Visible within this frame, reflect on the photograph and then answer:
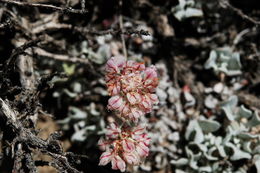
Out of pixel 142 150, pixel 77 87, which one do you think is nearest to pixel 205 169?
pixel 142 150

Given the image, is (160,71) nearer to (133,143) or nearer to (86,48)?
(86,48)

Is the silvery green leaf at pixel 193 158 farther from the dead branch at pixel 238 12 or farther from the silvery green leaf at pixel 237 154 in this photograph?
the dead branch at pixel 238 12

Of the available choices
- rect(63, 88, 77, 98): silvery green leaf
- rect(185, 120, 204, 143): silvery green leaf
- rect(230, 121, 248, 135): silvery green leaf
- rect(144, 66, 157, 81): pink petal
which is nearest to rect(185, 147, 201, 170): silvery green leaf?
rect(185, 120, 204, 143): silvery green leaf

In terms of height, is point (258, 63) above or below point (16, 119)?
above

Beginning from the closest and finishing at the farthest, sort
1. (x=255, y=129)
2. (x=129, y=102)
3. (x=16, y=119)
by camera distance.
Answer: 1. (x=16, y=119)
2. (x=129, y=102)
3. (x=255, y=129)

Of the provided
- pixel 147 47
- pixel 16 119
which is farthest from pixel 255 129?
pixel 16 119


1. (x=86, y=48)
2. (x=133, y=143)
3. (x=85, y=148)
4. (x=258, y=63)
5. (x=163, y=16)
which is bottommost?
(x=85, y=148)
